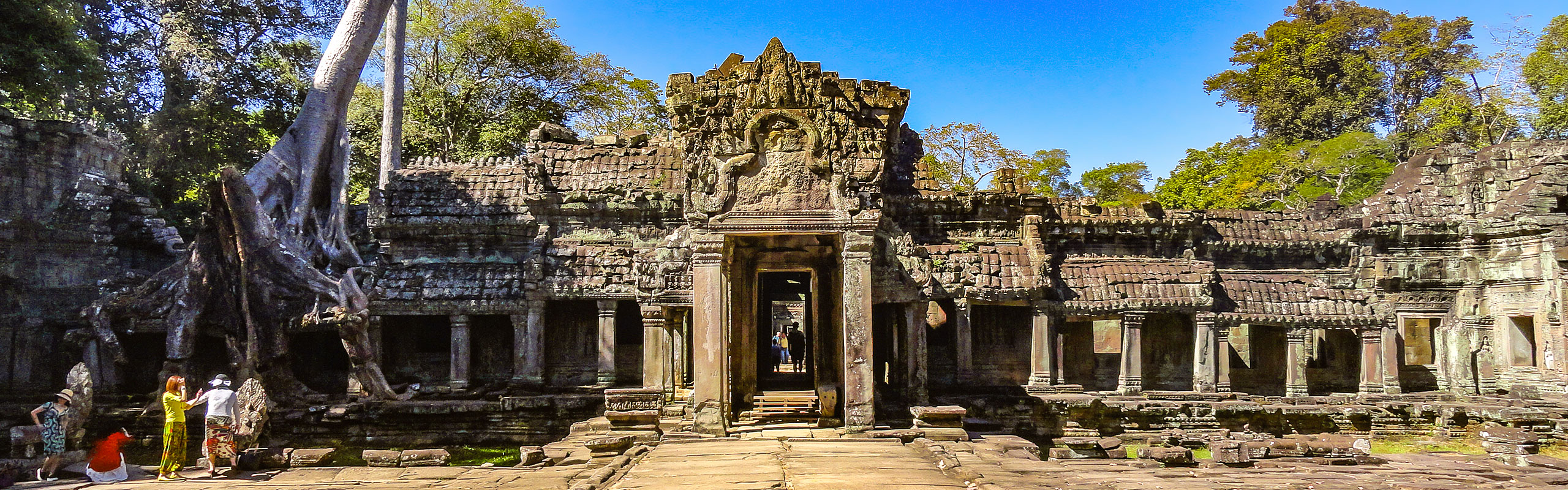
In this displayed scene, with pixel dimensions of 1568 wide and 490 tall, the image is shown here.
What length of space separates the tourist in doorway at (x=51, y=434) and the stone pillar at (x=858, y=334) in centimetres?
831

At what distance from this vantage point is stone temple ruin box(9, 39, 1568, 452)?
48.9 ft

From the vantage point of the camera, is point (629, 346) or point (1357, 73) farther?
point (1357, 73)

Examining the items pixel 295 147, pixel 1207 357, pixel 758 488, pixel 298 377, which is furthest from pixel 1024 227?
pixel 295 147

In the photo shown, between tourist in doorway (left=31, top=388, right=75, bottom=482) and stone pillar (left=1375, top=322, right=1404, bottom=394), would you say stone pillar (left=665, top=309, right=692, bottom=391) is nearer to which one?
tourist in doorway (left=31, top=388, right=75, bottom=482)

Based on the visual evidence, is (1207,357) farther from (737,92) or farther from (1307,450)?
(737,92)

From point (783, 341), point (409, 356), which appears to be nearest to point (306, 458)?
point (409, 356)

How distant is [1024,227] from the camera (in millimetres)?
16562

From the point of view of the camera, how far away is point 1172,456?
29.8 feet

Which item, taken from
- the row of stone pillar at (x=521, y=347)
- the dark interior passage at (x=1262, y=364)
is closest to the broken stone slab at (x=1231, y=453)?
the dark interior passage at (x=1262, y=364)

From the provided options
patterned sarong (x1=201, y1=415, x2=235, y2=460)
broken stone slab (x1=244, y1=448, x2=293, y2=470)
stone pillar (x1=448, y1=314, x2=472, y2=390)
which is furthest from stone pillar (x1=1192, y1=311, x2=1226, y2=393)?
patterned sarong (x1=201, y1=415, x2=235, y2=460)

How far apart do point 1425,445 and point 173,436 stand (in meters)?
18.1

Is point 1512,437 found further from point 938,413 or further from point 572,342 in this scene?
point 572,342

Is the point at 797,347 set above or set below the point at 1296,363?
above

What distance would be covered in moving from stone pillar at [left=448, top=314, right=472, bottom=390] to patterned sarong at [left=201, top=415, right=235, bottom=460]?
676cm
